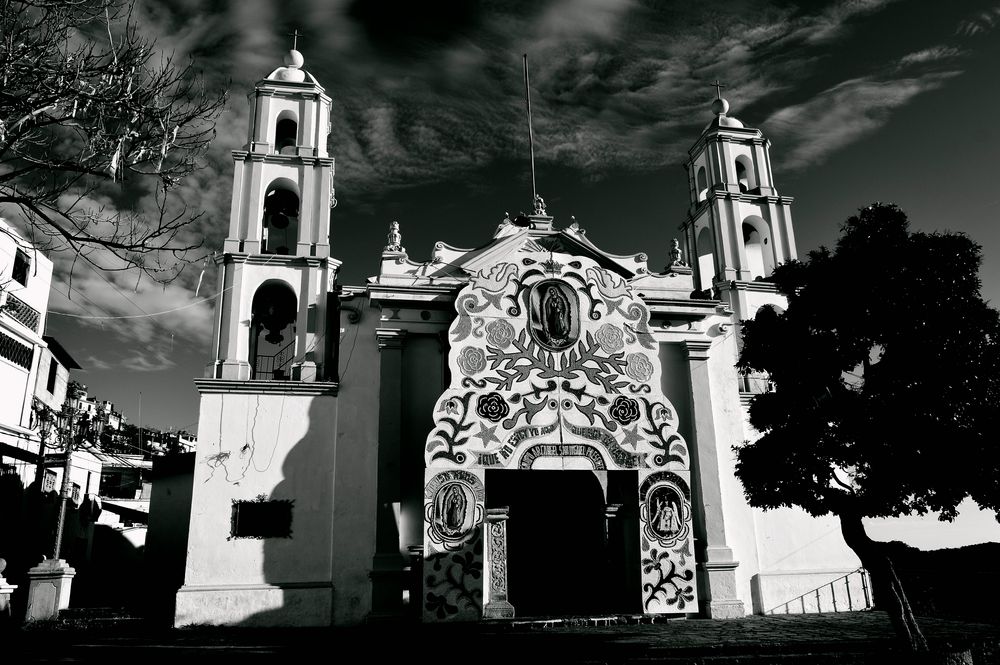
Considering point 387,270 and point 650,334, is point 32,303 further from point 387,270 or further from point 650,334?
point 650,334

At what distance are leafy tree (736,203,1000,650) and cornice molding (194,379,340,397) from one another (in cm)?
949

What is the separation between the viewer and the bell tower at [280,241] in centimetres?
1736

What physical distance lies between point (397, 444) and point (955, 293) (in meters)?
11.0

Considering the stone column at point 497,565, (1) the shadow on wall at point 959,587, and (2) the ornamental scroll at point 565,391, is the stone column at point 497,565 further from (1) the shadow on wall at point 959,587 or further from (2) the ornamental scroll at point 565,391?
(1) the shadow on wall at point 959,587

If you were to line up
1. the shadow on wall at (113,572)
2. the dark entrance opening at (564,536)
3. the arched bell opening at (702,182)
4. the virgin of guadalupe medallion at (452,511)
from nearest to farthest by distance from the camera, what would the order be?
1. the virgin of guadalupe medallion at (452,511)
2. the dark entrance opening at (564,536)
3. the shadow on wall at (113,572)
4. the arched bell opening at (702,182)

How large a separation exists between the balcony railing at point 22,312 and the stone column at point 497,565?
65.4 feet

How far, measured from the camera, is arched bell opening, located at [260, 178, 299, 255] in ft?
62.7

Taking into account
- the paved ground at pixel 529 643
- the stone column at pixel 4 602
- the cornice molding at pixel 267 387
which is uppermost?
the cornice molding at pixel 267 387

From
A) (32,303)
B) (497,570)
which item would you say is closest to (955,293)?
(497,570)

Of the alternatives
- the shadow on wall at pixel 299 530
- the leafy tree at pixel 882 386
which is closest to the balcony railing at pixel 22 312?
the shadow on wall at pixel 299 530

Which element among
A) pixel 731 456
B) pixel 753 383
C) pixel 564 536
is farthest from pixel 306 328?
pixel 753 383

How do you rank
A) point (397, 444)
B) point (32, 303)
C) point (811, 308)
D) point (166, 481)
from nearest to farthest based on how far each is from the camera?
1. point (811, 308)
2. point (397, 444)
3. point (166, 481)
4. point (32, 303)

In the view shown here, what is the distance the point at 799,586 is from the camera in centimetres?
1697

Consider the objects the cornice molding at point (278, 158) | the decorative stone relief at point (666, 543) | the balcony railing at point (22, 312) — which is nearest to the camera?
the decorative stone relief at point (666, 543)
